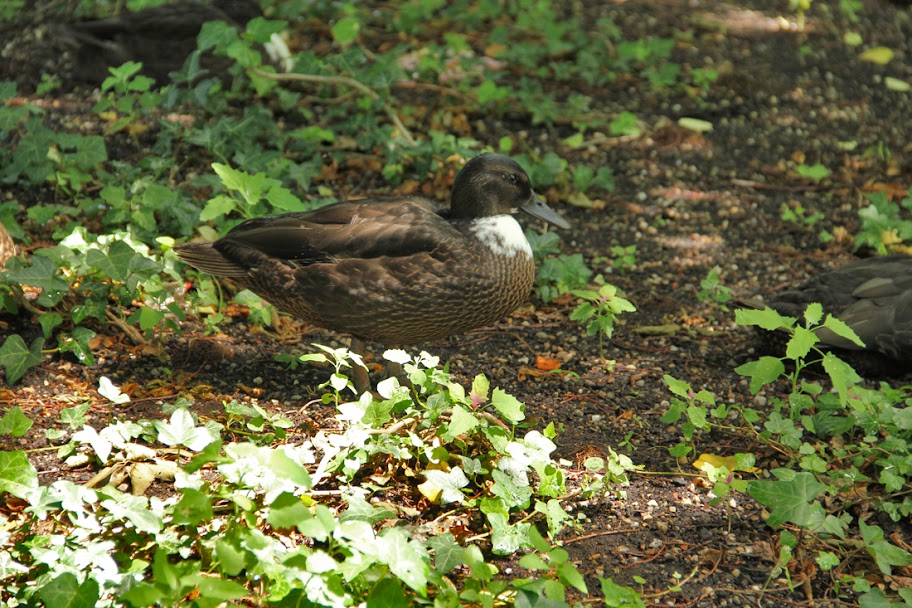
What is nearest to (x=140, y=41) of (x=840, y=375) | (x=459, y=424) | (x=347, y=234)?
(x=347, y=234)

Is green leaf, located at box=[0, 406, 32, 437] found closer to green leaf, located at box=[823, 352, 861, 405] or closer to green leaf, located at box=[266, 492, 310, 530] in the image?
green leaf, located at box=[266, 492, 310, 530]

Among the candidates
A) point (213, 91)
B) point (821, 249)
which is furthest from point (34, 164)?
point (821, 249)

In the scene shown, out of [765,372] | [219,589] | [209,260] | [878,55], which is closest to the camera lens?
[219,589]

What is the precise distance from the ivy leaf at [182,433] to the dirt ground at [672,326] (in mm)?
503

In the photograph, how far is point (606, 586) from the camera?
9.07 ft

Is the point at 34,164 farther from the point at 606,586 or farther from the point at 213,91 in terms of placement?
the point at 606,586

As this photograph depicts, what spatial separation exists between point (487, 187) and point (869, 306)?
178cm

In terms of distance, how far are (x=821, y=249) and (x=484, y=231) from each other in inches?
99.1

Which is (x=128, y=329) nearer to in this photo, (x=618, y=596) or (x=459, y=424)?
(x=459, y=424)

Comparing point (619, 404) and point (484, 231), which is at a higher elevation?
point (484, 231)

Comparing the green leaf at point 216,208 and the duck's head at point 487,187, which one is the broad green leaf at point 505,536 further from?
the green leaf at point 216,208

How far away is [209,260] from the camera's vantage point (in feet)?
13.8

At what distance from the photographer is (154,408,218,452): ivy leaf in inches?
119

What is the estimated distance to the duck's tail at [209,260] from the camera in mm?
4148
